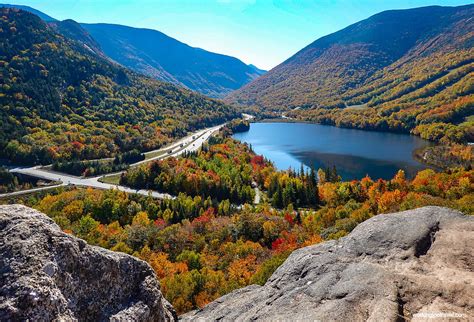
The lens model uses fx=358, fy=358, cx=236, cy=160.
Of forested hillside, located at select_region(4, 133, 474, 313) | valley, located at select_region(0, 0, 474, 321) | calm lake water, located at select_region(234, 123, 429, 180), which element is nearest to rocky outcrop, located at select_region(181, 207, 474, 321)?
valley, located at select_region(0, 0, 474, 321)

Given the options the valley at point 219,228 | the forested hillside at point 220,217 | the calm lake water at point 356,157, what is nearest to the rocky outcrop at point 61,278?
Answer: the valley at point 219,228

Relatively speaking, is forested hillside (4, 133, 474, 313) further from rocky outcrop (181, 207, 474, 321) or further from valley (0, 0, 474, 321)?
rocky outcrop (181, 207, 474, 321)

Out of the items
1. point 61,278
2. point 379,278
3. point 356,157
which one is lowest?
point 356,157

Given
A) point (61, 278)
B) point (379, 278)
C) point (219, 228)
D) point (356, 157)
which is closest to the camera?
point (61, 278)

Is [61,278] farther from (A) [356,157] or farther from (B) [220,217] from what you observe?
(A) [356,157]

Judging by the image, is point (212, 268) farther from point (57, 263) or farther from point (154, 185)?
point (154, 185)

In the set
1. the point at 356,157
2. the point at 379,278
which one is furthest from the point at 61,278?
the point at 356,157

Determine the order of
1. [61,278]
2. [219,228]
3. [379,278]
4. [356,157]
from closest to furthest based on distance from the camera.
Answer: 1. [61,278]
2. [379,278]
3. [219,228]
4. [356,157]

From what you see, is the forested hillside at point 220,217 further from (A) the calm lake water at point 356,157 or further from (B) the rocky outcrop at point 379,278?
(B) the rocky outcrop at point 379,278
